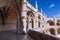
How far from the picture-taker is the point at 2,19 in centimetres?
2419

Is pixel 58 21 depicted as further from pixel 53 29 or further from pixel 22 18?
pixel 22 18

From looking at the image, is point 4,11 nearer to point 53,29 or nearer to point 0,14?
point 0,14

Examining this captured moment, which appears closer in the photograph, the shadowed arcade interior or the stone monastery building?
the stone monastery building

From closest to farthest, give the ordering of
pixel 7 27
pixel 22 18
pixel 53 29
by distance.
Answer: pixel 22 18
pixel 7 27
pixel 53 29

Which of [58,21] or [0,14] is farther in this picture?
[58,21]

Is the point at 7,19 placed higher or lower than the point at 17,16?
lower

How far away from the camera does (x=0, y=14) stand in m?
23.7

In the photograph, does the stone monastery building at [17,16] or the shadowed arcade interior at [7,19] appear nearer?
the stone monastery building at [17,16]

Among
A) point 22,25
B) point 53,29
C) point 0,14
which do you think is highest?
point 0,14

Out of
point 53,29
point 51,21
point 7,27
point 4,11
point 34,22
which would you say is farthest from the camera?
point 51,21

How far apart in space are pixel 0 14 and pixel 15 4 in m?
8.86

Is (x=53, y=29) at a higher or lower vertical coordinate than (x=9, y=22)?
lower

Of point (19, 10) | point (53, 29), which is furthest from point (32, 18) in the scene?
point (53, 29)

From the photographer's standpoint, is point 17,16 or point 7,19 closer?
point 17,16
